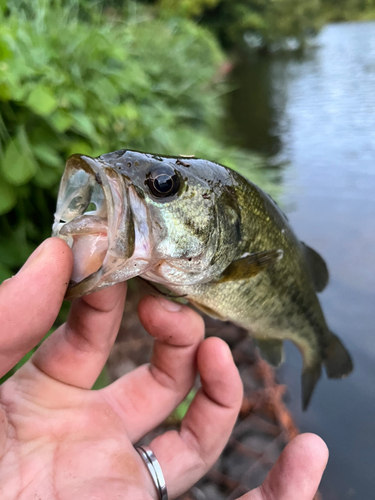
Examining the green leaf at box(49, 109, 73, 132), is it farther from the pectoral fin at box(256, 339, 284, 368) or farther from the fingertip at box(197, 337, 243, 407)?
the pectoral fin at box(256, 339, 284, 368)

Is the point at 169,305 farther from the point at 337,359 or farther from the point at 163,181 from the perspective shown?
the point at 337,359

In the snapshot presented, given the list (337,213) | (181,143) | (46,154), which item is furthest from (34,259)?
(337,213)

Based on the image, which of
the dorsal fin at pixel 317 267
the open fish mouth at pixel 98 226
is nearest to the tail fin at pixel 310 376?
the dorsal fin at pixel 317 267

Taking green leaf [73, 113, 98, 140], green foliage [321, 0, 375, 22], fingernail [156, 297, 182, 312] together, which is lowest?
fingernail [156, 297, 182, 312]

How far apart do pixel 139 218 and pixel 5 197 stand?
1275 millimetres

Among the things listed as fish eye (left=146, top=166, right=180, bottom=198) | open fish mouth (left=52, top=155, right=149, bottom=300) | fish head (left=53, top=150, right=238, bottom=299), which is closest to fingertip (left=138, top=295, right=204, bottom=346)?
fish head (left=53, top=150, right=238, bottom=299)

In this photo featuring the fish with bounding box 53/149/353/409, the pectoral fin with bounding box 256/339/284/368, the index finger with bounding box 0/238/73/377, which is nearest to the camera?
the index finger with bounding box 0/238/73/377

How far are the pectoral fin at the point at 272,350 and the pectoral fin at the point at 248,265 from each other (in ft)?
2.51

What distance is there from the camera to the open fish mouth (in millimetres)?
1057

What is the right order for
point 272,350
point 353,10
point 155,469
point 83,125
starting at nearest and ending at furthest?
point 155,469
point 272,350
point 83,125
point 353,10

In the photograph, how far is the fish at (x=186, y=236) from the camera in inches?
43.1

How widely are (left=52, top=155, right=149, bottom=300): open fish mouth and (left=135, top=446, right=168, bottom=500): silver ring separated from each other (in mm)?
823

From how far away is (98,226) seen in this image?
3.64ft

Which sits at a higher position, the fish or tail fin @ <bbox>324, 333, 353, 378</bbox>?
the fish
